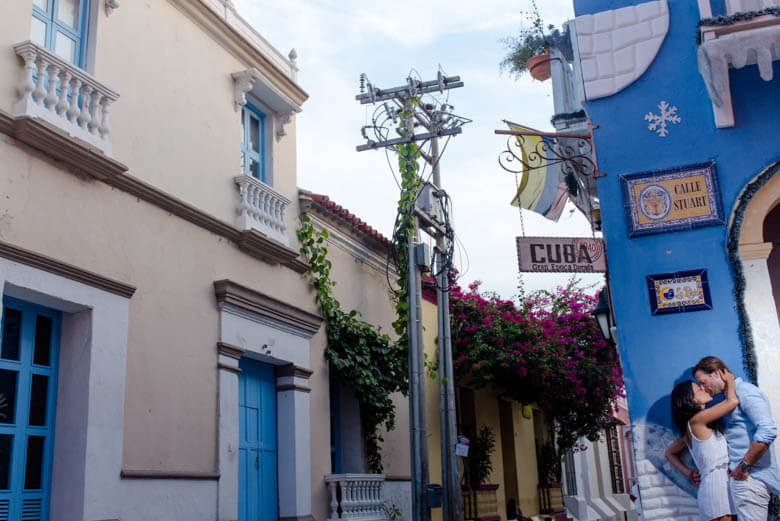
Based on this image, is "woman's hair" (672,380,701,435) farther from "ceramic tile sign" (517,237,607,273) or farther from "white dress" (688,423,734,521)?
"ceramic tile sign" (517,237,607,273)

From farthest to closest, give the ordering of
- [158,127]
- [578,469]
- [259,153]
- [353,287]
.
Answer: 1. [578,469]
2. [353,287]
3. [259,153]
4. [158,127]

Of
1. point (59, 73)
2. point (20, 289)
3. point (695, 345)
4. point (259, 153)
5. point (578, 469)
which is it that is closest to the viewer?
point (20, 289)

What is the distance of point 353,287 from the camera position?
12.8 meters

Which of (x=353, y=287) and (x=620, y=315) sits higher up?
(x=353, y=287)

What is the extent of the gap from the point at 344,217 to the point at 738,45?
598 centimetres

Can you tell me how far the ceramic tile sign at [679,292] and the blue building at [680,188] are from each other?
0.01m

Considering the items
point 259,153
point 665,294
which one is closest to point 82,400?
point 259,153

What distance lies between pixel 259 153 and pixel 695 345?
6.04 m

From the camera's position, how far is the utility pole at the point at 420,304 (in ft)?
38.4

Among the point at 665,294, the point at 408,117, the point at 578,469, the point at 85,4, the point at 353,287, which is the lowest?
the point at 578,469

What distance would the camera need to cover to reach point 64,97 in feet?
25.2

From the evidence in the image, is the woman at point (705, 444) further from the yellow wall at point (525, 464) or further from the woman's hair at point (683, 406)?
the yellow wall at point (525, 464)

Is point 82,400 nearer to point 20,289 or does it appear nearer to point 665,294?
point 20,289

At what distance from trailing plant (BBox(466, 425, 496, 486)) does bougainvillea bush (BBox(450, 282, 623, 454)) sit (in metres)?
1.08
